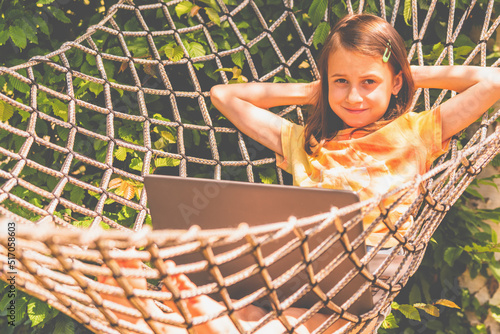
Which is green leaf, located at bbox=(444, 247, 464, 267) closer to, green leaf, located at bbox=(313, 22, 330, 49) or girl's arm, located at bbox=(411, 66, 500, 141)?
girl's arm, located at bbox=(411, 66, 500, 141)

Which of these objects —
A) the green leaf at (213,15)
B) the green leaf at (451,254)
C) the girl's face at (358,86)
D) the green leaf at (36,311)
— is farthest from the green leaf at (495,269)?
the green leaf at (36,311)

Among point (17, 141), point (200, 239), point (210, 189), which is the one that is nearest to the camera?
point (200, 239)

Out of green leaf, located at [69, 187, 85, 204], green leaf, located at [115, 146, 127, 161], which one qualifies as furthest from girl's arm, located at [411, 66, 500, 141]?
green leaf, located at [69, 187, 85, 204]

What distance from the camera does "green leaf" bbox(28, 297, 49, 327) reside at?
1550 mm

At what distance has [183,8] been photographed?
162cm

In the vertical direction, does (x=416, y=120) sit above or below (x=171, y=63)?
below

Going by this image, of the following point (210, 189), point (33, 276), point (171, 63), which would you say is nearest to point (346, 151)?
point (210, 189)

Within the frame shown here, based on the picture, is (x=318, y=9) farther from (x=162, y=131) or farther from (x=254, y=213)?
(x=254, y=213)

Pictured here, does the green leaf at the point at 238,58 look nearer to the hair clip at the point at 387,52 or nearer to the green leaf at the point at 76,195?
the hair clip at the point at 387,52

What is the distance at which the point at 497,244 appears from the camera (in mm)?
1725

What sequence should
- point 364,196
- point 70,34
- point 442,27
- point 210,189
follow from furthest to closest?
1. point 70,34
2. point 442,27
3. point 364,196
4. point 210,189

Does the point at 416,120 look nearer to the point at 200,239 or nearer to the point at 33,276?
the point at 200,239

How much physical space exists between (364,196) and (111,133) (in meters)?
0.75

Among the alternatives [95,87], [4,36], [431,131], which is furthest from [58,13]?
[431,131]
